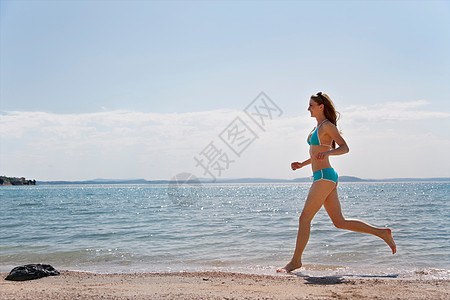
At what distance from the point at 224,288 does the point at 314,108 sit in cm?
246

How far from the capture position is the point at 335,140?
5133 mm

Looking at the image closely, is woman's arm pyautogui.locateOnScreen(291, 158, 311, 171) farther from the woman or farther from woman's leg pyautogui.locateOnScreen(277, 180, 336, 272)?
woman's leg pyautogui.locateOnScreen(277, 180, 336, 272)

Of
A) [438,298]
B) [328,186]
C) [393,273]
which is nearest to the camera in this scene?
[438,298]

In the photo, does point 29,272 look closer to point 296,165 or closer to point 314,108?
point 296,165

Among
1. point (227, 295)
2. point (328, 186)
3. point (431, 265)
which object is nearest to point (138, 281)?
point (227, 295)

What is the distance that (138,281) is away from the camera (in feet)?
17.9

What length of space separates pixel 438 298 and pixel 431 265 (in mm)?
3466

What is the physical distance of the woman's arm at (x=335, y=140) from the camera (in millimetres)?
4941

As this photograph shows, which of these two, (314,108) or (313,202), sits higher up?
(314,108)

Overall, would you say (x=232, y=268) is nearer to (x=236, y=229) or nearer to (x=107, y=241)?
(x=107, y=241)

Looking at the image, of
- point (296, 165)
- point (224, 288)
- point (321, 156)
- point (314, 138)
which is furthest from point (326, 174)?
point (224, 288)

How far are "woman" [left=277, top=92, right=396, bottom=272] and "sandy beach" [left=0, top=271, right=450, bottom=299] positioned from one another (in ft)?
2.05

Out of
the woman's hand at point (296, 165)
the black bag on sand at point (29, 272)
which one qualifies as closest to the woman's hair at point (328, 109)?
the woman's hand at point (296, 165)

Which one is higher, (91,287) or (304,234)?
(304,234)
